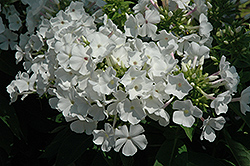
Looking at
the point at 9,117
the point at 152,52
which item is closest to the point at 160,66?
the point at 152,52

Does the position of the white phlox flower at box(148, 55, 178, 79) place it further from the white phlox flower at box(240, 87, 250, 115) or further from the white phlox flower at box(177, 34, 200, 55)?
the white phlox flower at box(240, 87, 250, 115)

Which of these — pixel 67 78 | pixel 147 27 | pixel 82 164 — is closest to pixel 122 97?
pixel 67 78

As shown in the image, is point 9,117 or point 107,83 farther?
point 9,117

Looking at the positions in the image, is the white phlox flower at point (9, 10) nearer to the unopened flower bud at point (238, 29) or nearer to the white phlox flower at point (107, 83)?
the white phlox flower at point (107, 83)

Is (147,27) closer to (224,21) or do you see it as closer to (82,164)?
(224,21)

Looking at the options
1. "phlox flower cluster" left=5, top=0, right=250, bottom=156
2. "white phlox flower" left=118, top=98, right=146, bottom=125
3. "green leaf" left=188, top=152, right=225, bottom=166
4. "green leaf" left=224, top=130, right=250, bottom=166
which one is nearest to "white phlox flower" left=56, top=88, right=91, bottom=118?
"phlox flower cluster" left=5, top=0, right=250, bottom=156

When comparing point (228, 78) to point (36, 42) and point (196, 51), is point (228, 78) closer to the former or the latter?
point (196, 51)

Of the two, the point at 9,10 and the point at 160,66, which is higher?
the point at 9,10
